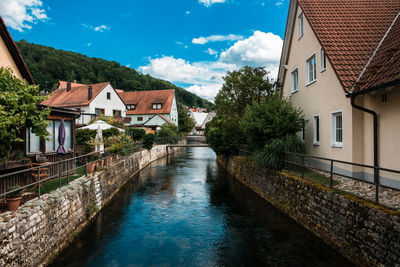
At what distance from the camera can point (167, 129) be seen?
44781mm

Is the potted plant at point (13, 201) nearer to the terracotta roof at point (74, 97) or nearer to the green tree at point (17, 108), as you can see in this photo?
the green tree at point (17, 108)

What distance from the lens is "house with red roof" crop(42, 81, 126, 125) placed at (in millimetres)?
40453

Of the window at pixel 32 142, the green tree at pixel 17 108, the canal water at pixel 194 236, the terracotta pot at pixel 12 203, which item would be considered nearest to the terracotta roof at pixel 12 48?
the window at pixel 32 142

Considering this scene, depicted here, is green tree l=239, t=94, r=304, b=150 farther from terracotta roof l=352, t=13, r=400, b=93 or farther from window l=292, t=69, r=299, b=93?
terracotta roof l=352, t=13, r=400, b=93

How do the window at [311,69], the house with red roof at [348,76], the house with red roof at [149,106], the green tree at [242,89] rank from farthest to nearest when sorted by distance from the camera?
the house with red roof at [149,106] → the green tree at [242,89] → the window at [311,69] → the house with red roof at [348,76]

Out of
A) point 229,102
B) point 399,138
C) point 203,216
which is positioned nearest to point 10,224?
point 203,216

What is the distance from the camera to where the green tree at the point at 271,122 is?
1330 centimetres

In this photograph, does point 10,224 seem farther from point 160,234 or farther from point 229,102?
point 229,102

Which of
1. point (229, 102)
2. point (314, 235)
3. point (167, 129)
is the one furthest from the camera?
point (167, 129)

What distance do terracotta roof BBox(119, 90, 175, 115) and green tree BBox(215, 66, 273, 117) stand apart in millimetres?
34142

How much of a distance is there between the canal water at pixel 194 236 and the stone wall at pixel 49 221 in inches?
18.4

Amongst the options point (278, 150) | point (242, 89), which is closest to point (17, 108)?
point (278, 150)

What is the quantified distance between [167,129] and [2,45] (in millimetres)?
31862

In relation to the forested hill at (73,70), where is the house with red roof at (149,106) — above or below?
below
